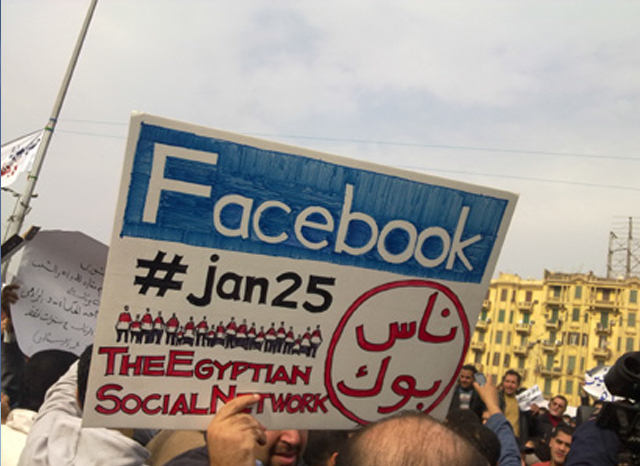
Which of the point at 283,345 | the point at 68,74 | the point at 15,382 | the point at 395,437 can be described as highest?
the point at 68,74

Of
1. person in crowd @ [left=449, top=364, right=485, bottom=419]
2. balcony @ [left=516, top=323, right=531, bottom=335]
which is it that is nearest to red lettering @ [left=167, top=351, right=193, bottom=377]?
person in crowd @ [left=449, top=364, right=485, bottom=419]

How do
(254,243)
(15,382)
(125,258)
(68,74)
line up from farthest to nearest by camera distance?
1. (68,74)
2. (15,382)
3. (254,243)
4. (125,258)

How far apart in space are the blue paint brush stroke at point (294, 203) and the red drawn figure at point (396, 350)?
3.5 inches

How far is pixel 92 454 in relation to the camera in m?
2.48

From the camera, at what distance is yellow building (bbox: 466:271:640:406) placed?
296ft

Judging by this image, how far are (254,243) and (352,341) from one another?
0.44 meters

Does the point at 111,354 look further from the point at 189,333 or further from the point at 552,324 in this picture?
the point at 552,324

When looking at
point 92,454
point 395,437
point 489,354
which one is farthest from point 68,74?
point 489,354

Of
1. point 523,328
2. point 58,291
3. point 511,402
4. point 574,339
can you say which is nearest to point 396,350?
point 58,291

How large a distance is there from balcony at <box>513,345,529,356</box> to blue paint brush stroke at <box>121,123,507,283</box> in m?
95.2

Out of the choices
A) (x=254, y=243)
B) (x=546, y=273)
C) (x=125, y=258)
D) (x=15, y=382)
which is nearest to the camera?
(x=125, y=258)

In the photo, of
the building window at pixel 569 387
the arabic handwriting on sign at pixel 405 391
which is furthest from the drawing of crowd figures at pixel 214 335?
the building window at pixel 569 387

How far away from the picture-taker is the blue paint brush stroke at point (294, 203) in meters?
2.15

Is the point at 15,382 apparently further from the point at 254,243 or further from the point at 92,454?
the point at 254,243
